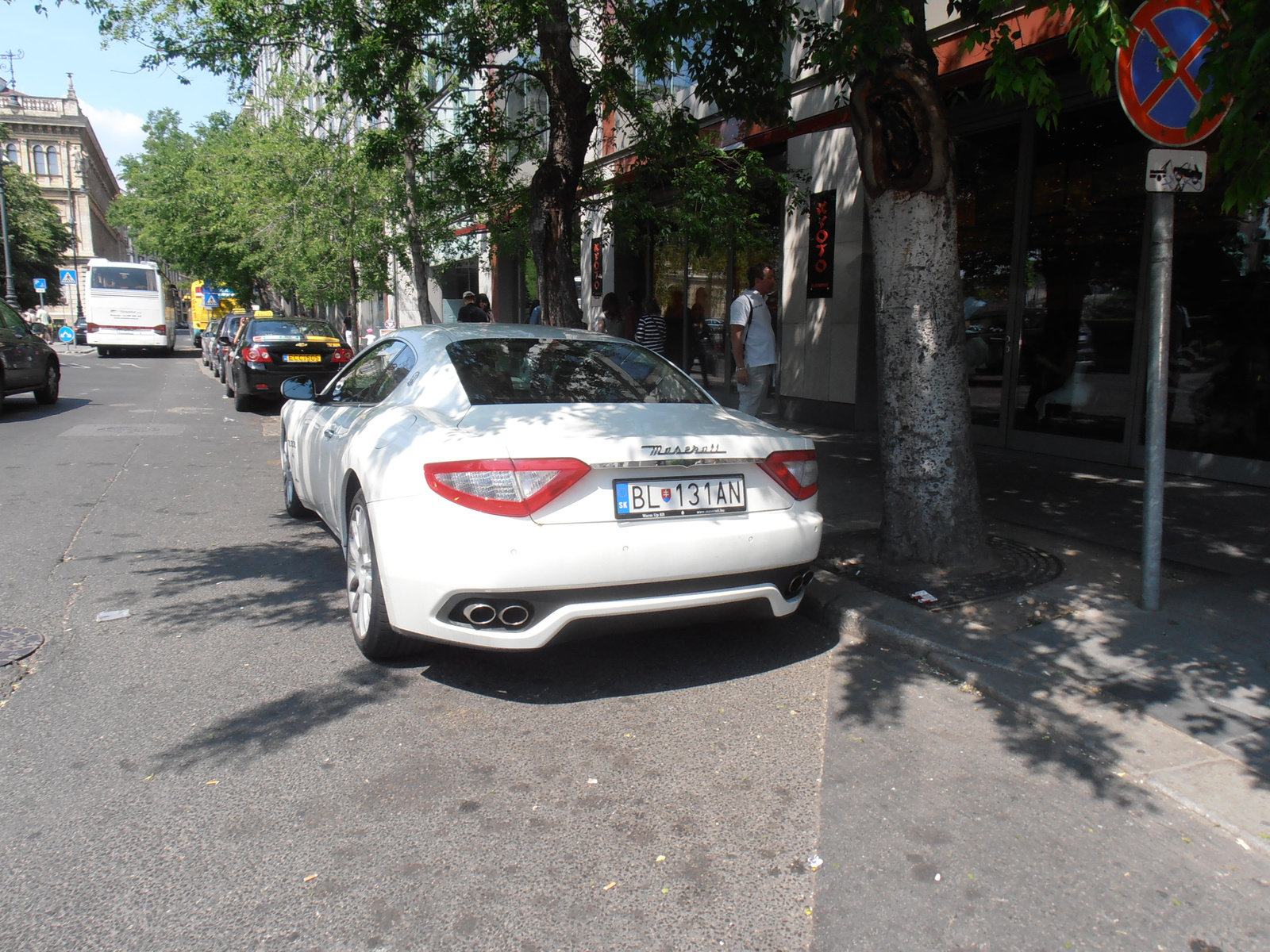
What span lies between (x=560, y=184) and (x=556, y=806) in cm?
784

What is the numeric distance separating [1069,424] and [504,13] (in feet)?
25.7

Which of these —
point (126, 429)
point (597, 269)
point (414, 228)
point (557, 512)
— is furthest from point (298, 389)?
point (597, 269)

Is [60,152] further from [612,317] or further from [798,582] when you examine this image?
[798,582]

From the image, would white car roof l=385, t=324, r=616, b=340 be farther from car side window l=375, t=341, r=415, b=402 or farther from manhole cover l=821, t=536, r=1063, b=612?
manhole cover l=821, t=536, r=1063, b=612

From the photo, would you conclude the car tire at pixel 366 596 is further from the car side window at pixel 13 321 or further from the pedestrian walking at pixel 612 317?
the car side window at pixel 13 321

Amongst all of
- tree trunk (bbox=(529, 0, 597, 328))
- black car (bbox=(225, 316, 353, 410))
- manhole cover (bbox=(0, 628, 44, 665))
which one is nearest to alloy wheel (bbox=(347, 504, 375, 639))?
manhole cover (bbox=(0, 628, 44, 665))

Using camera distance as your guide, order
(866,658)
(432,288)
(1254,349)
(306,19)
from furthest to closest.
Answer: (432,288), (306,19), (1254,349), (866,658)

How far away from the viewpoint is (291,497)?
698cm

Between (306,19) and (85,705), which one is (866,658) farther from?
(306,19)

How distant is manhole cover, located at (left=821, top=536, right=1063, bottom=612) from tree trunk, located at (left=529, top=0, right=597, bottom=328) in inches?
207

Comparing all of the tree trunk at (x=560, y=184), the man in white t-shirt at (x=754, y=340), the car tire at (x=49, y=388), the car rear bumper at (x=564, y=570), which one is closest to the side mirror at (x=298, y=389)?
the car rear bumper at (x=564, y=570)

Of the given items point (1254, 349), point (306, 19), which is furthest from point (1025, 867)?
point (306, 19)

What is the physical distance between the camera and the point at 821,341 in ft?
39.0

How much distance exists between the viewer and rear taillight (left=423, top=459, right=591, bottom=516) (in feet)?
11.3
